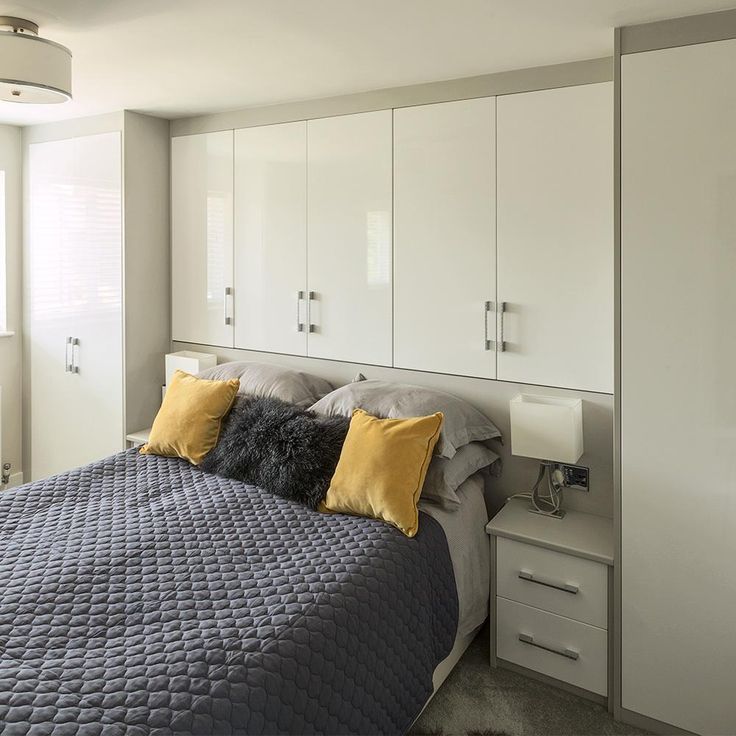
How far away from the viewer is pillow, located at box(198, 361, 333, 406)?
3.21 metres

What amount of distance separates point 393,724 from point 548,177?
84.2 inches

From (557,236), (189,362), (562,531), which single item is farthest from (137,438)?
(557,236)

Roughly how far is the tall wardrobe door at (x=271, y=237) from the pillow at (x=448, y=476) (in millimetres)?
1171

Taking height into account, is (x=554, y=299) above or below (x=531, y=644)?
above

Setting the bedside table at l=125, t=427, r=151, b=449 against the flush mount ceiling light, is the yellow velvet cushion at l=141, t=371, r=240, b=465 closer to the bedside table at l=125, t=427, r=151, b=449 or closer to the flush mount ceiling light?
the bedside table at l=125, t=427, r=151, b=449

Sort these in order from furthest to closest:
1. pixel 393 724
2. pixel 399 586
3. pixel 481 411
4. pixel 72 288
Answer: pixel 72 288 < pixel 481 411 < pixel 399 586 < pixel 393 724

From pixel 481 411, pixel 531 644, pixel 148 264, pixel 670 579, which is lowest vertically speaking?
pixel 531 644

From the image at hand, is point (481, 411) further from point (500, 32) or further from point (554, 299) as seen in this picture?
point (500, 32)

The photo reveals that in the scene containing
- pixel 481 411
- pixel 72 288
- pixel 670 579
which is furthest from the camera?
pixel 72 288

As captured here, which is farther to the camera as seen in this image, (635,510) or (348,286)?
(348,286)

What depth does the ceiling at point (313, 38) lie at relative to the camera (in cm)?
215

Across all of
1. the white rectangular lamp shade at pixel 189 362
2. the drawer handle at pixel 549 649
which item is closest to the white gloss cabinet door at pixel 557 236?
the drawer handle at pixel 549 649

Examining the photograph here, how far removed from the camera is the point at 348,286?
3334 mm

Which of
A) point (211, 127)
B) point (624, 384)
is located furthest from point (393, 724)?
point (211, 127)
